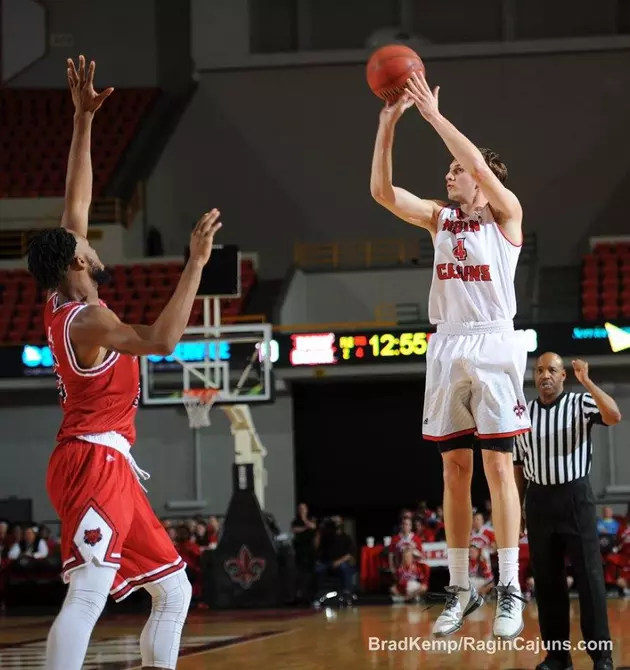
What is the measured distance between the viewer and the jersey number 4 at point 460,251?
5.82 metres

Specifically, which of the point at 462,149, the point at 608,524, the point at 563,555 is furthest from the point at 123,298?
the point at 462,149

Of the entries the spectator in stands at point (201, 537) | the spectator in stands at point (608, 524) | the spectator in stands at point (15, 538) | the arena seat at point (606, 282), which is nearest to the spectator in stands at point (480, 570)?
the spectator in stands at point (608, 524)

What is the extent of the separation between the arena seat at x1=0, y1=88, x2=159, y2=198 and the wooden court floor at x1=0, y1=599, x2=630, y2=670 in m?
10.5

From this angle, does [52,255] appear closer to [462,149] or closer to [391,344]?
[462,149]

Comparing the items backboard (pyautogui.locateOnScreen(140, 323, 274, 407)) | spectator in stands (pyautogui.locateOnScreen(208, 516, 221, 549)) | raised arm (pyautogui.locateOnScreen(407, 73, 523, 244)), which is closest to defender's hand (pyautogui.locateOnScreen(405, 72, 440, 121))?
raised arm (pyautogui.locateOnScreen(407, 73, 523, 244))

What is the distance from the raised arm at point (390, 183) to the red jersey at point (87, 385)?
64.1 inches

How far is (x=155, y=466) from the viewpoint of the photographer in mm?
19297

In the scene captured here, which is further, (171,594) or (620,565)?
(620,565)

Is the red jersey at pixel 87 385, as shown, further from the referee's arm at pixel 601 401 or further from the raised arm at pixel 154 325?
the referee's arm at pixel 601 401

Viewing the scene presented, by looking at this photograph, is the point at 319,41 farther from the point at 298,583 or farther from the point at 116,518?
the point at 116,518

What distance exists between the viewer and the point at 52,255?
16.1ft

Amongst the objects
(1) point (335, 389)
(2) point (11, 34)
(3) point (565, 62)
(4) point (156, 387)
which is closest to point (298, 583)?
(4) point (156, 387)

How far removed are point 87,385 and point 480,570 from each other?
10.5m

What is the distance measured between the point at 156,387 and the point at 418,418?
6203 millimetres
